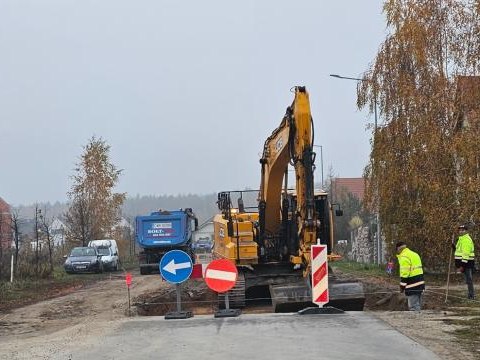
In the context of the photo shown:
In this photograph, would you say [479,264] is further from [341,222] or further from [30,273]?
[341,222]

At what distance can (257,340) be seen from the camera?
29.3ft

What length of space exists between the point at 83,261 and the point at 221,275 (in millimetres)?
21759

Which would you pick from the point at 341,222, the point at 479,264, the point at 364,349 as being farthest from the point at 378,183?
the point at 341,222

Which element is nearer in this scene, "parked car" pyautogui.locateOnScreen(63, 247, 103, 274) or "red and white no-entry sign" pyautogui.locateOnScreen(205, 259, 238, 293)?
"red and white no-entry sign" pyautogui.locateOnScreen(205, 259, 238, 293)

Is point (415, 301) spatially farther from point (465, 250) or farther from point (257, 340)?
point (257, 340)

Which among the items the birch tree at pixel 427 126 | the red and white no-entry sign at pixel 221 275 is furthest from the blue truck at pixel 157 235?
the red and white no-entry sign at pixel 221 275

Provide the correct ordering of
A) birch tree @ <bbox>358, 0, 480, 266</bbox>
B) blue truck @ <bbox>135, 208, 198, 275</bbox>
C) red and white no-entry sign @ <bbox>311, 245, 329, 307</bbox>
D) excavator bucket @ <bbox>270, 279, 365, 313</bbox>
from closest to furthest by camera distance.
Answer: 1. red and white no-entry sign @ <bbox>311, 245, 329, 307</bbox>
2. excavator bucket @ <bbox>270, 279, 365, 313</bbox>
3. birch tree @ <bbox>358, 0, 480, 266</bbox>
4. blue truck @ <bbox>135, 208, 198, 275</bbox>

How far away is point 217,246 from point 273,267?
135 inches

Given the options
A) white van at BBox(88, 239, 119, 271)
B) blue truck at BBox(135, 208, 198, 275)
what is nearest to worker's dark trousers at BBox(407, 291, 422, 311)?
blue truck at BBox(135, 208, 198, 275)

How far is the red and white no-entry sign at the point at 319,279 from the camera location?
1188 cm

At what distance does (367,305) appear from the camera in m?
17.2

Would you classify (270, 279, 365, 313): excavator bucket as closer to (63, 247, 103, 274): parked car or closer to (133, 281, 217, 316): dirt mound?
(133, 281, 217, 316): dirt mound

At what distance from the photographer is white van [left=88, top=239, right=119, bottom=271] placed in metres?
35.2

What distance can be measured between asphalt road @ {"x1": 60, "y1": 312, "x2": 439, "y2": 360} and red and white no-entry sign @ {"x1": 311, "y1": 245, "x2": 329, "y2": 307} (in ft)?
1.94
